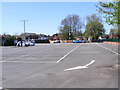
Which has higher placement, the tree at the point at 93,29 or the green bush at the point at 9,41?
the tree at the point at 93,29

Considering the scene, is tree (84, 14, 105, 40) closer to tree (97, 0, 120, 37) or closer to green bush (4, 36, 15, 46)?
green bush (4, 36, 15, 46)

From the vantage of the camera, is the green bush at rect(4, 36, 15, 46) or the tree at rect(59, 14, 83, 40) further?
the tree at rect(59, 14, 83, 40)

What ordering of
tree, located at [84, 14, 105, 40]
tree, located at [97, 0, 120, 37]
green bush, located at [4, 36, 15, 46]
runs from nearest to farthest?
tree, located at [97, 0, 120, 37], green bush, located at [4, 36, 15, 46], tree, located at [84, 14, 105, 40]

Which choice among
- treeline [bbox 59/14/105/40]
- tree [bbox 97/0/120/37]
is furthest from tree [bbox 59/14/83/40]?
tree [bbox 97/0/120/37]

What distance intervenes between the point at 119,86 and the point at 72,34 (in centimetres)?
9264

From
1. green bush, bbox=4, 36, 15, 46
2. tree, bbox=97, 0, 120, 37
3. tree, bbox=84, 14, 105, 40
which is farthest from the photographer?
tree, bbox=84, 14, 105, 40

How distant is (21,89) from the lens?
6539 mm

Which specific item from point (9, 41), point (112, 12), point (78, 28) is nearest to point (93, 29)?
point (78, 28)

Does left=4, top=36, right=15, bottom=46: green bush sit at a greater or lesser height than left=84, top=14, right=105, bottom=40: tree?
lesser

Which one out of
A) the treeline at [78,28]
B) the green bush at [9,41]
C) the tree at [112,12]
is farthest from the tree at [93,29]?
the tree at [112,12]

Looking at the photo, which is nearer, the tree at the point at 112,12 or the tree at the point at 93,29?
the tree at the point at 112,12

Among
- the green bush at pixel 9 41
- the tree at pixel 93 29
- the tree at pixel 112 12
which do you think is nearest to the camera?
the tree at pixel 112 12

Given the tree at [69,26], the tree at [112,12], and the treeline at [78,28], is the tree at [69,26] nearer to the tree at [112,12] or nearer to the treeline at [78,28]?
the treeline at [78,28]

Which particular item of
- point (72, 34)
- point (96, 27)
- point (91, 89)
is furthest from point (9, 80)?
point (72, 34)
